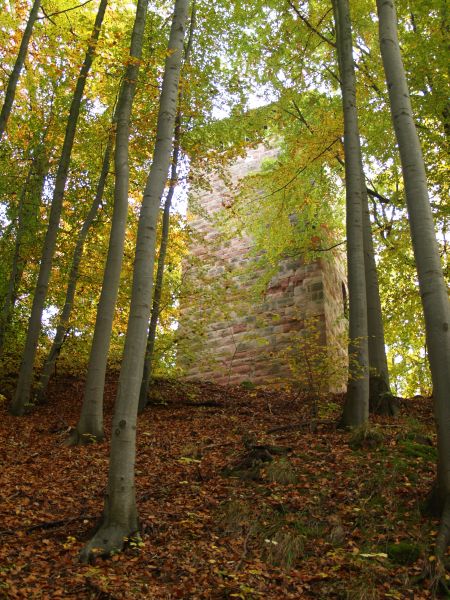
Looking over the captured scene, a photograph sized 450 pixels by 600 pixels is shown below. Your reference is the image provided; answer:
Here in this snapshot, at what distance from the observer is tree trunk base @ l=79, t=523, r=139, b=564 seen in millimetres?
3495

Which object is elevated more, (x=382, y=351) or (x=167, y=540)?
(x=382, y=351)

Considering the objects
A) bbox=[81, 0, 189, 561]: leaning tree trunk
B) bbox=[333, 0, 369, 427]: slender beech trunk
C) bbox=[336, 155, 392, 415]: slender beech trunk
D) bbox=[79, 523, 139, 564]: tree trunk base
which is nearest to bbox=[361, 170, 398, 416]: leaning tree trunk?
bbox=[336, 155, 392, 415]: slender beech trunk

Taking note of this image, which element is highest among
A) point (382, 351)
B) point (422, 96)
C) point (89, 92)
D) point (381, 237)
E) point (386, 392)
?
point (89, 92)

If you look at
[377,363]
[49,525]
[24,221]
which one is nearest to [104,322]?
[49,525]

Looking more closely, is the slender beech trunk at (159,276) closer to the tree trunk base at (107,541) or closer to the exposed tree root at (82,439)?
the exposed tree root at (82,439)

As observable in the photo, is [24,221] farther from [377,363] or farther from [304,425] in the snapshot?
[377,363]

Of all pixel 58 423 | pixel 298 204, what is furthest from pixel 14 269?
pixel 298 204

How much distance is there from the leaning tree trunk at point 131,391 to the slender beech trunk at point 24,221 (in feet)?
18.4

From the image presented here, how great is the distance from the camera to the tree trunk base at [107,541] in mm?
3495

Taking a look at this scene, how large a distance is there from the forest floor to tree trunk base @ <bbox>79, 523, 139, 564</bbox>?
0.25 ft

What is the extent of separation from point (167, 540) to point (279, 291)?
873cm

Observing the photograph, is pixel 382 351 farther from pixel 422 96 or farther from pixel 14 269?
pixel 14 269

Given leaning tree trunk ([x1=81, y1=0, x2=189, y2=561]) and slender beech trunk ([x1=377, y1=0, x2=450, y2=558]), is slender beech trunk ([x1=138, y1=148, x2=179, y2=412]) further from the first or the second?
slender beech trunk ([x1=377, y1=0, x2=450, y2=558])

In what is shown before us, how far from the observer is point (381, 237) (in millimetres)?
10500
